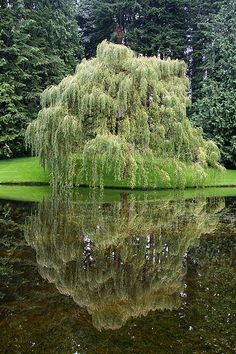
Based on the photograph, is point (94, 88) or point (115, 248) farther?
point (94, 88)

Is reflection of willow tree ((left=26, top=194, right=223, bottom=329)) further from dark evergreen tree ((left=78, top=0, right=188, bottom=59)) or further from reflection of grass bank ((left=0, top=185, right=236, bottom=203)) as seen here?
dark evergreen tree ((left=78, top=0, right=188, bottom=59))

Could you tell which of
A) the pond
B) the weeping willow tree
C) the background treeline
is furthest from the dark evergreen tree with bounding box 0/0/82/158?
the pond

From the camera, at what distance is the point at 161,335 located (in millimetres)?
5504

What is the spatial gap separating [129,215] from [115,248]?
3998mm

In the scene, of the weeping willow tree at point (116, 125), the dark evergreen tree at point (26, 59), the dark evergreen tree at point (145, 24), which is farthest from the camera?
the dark evergreen tree at point (145, 24)

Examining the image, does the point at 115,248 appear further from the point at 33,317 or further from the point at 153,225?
the point at 33,317

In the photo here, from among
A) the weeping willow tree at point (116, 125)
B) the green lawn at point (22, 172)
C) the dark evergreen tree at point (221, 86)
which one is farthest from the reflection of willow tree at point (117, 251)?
the dark evergreen tree at point (221, 86)

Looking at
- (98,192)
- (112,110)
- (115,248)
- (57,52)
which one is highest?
(57,52)

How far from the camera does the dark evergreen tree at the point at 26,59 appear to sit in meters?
29.8

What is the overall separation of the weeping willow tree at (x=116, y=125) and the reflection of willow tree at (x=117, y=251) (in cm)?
412

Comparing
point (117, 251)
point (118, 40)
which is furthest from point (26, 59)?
point (117, 251)

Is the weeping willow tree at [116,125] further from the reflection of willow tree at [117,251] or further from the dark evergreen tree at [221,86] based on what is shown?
the dark evergreen tree at [221,86]

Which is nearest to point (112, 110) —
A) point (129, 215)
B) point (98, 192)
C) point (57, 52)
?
point (98, 192)

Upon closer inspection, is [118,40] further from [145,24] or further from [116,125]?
[116,125]
